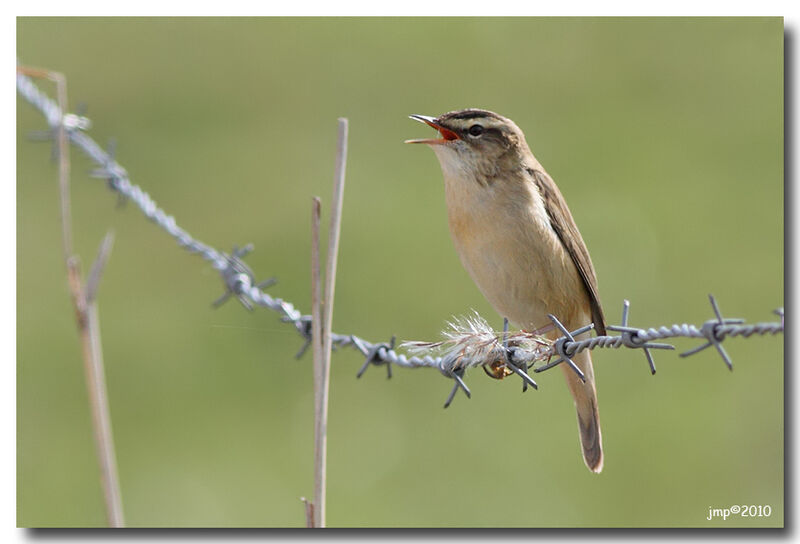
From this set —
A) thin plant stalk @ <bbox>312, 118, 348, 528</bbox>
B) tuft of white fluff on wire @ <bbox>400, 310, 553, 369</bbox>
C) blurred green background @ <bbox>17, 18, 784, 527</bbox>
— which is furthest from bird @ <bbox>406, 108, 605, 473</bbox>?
thin plant stalk @ <bbox>312, 118, 348, 528</bbox>

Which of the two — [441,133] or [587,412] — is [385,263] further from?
[587,412]

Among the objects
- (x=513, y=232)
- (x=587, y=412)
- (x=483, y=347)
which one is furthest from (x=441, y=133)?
(x=483, y=347)

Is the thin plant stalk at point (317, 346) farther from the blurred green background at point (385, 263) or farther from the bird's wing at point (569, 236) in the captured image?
the blurred green background at point (385, 263)

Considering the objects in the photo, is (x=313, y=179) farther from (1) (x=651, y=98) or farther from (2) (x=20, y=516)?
(2) (x=20, y=516)

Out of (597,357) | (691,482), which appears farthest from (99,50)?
(691,482)

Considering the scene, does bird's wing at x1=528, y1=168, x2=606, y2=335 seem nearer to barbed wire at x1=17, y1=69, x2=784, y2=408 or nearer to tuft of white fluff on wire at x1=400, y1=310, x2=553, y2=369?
barbed wire at x1=17, y1=69, x2=784, y2=408

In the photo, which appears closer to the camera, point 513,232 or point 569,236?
point 513,232
